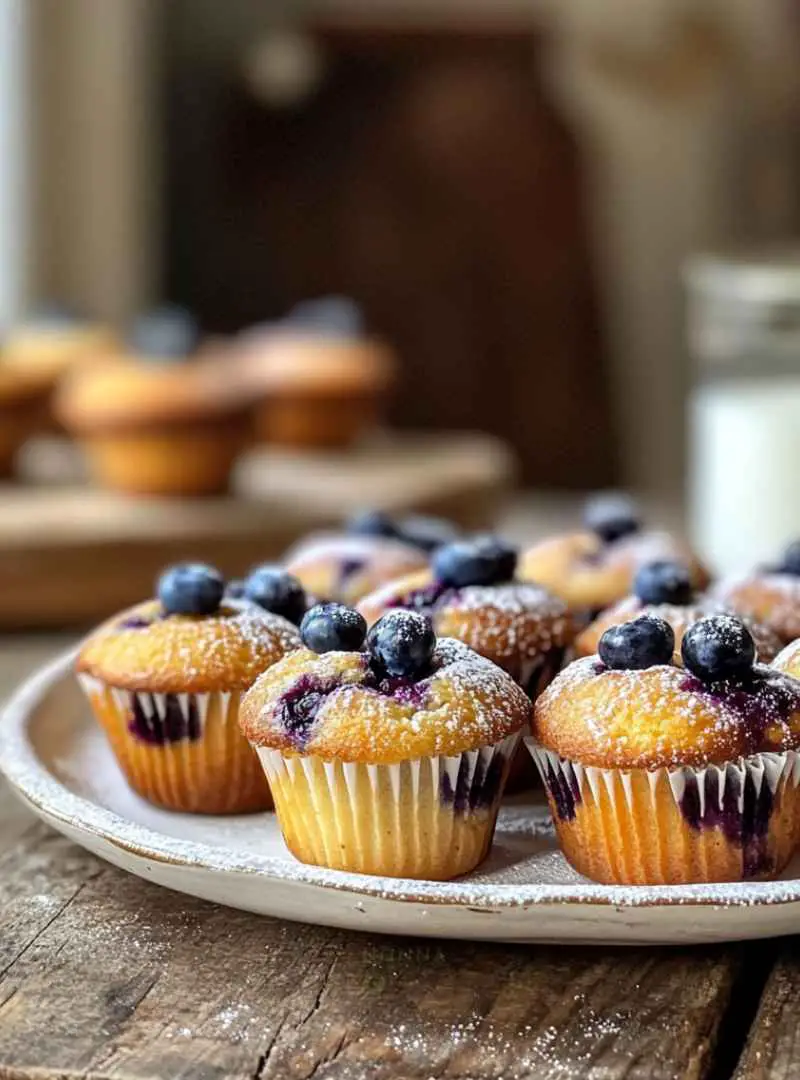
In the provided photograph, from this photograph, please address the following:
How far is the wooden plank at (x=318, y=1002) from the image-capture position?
3.24ft

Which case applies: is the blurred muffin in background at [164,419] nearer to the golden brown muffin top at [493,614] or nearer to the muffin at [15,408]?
the muffin at [15,408]

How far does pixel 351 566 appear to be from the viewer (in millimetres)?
1623

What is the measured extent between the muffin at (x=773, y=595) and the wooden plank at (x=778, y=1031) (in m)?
0.40

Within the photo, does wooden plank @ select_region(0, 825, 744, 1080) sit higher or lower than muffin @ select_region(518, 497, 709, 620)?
lower

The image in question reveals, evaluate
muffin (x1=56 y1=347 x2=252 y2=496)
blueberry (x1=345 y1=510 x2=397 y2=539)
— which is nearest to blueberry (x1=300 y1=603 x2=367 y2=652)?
blueberry (x1=345 y1=510 x2=397 y2=539)

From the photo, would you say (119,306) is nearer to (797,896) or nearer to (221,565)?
(221,565)

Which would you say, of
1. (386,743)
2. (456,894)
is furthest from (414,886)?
(386,743)

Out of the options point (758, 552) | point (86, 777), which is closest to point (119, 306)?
point (758, 552)

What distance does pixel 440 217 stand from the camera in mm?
4770

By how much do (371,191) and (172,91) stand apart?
0.70 metres

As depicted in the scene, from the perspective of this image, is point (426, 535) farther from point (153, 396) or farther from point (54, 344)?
point (54, 344)

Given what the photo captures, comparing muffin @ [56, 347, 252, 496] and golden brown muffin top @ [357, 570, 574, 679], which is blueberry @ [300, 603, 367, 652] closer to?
golden brown muffin top @ [357, 570, 574, 679]

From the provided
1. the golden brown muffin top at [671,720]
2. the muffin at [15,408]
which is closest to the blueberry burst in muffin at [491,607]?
the golden brown muffin top at [671,720]

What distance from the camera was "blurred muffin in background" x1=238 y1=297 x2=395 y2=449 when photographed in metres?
2.88
